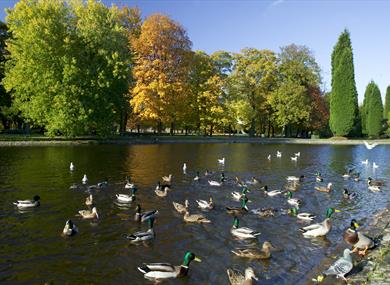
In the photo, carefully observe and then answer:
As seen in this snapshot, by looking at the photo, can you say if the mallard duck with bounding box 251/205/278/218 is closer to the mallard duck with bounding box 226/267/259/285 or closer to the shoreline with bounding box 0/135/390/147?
the mallard duck with bounding box 226/267/259/285

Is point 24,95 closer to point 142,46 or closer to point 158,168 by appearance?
point 142,46

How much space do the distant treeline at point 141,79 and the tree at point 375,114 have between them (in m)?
0.27

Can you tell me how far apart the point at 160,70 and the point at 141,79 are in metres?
4.18

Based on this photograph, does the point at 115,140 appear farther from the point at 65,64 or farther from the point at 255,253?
the point at 255,253

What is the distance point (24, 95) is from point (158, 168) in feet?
107

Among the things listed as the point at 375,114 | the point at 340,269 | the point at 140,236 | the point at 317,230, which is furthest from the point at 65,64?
the point at 375,114

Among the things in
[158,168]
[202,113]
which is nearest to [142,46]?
[202,113]

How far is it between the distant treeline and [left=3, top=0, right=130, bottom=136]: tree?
0.15m

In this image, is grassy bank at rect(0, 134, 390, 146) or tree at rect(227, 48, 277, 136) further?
tree at rect(227, 48, 277, 136)

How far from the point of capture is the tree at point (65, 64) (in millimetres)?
52688

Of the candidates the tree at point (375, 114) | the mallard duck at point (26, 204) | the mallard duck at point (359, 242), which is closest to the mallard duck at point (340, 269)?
the mallard duck at point (359, 242)

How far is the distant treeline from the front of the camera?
5341 centimetres

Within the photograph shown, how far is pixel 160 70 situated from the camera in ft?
225

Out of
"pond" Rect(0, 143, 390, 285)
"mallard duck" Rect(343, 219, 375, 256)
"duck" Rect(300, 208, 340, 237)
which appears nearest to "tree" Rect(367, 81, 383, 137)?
"pond" Rect(0, 143, 390, 285)
